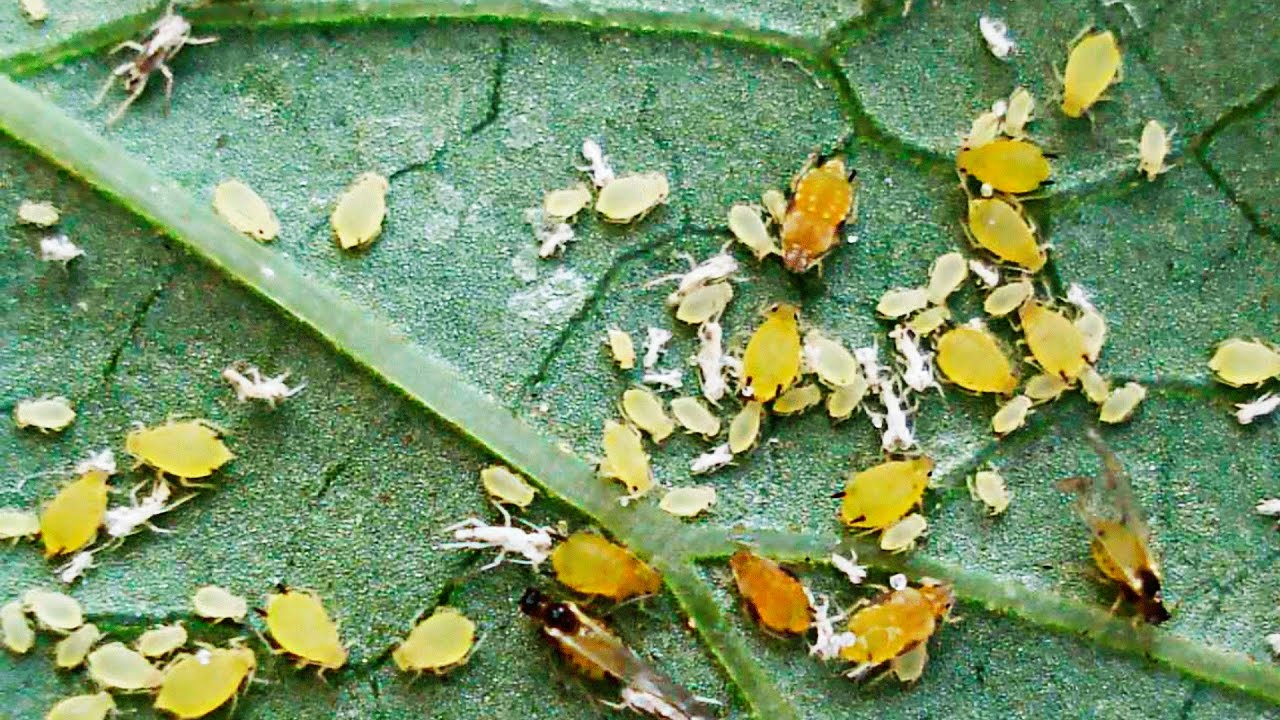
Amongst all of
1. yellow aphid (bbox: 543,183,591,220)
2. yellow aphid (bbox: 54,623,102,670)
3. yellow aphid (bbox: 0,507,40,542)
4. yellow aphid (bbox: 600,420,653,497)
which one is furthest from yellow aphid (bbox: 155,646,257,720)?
yellow aphid (bbox: 543,183,591,220)

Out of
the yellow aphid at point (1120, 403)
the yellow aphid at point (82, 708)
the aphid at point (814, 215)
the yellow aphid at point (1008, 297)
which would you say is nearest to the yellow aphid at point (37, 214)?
the yellow aphid at point (82, 708)

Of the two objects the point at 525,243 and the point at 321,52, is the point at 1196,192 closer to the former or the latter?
the point at 525,243

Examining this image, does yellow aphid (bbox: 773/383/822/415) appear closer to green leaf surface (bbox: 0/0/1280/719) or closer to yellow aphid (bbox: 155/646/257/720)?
green leaf surface (bbox: 0/0/1280/719)

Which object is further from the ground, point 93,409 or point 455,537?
point 93,409

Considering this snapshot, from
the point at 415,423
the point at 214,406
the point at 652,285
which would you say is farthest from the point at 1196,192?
the point at 214,406

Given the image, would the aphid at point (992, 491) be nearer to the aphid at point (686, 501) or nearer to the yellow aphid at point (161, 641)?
the aphid at point (686, 501)

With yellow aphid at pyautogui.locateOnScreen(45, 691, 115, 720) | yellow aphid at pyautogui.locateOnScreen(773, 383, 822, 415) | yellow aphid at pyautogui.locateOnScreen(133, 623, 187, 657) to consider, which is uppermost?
yellow aphid at pyautogui.locateOnScreen(773, 383, 822, 415)

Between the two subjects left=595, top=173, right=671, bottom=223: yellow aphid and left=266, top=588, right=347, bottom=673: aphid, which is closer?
left=266, top=588, right=347, bottom=673: aphid
